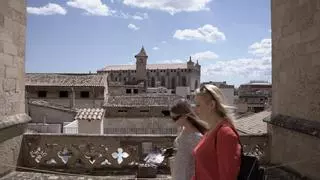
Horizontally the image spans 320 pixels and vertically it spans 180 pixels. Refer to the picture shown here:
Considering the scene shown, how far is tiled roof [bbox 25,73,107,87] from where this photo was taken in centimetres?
4566

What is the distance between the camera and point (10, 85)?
19.8 feet

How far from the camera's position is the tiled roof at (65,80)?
45.7 metres

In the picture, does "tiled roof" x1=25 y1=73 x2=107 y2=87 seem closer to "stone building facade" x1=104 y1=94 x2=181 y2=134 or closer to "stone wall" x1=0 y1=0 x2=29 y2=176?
"stone building facade" x1=104 y1=94 x2=181 y2=134

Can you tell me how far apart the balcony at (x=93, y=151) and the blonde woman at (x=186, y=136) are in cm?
325

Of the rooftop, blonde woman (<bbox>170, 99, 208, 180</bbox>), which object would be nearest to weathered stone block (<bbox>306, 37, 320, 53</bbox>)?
blonde woman (<bbox>170, 99, 208, 180</bbox>)

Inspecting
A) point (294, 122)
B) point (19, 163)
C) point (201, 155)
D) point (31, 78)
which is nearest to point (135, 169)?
point (19, 163)

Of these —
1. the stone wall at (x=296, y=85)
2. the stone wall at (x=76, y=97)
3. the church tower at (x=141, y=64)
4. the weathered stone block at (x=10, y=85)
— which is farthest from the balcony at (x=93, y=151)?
the church tower at (x=141, y=64)

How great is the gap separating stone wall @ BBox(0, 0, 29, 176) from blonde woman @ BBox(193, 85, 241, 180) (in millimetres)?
3816

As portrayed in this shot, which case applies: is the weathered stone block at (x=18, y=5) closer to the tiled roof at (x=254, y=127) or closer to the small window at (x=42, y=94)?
the tiled roof at (x=254, y=127)

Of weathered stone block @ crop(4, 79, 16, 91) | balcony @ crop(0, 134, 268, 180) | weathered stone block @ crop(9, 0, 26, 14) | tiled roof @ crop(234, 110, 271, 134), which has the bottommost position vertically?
tiled roof @ crop(234, 110, 271, 134)

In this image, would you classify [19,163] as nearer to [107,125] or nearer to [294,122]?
[294,122]

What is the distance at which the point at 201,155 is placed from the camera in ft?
8.72

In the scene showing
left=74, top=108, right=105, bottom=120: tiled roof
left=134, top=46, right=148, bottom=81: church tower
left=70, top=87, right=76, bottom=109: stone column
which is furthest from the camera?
left=134, top=46, right=148, bottom=81: church tower

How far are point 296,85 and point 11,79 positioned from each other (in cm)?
416
